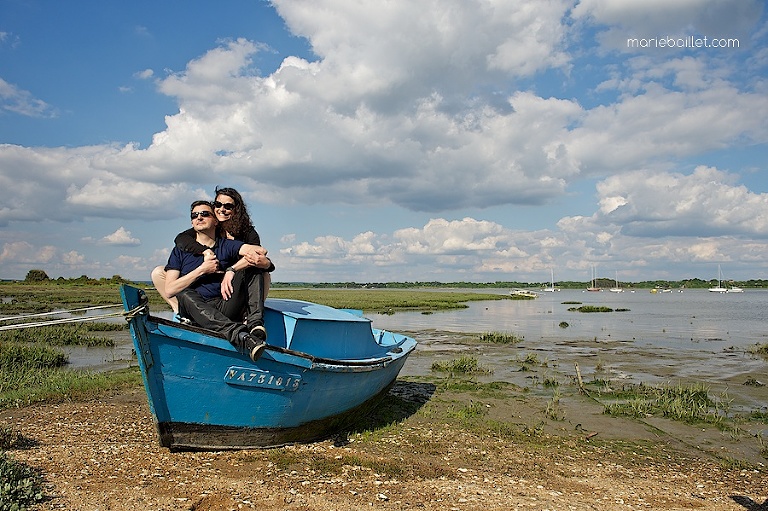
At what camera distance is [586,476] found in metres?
7.50

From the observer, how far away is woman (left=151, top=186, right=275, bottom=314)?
7.32m

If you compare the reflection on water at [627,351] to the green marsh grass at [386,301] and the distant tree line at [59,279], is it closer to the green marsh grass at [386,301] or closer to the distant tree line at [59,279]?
the green marsh grass at [386,301]

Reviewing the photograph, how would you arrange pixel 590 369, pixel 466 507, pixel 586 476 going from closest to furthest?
pixel 466 507
pixel 586 476
pixel 590 369

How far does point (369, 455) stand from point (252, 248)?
11.6ft

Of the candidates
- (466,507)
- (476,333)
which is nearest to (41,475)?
(466,507)

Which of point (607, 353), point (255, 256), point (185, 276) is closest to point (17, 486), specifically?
point (185, 276)

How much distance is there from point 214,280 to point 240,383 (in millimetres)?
1558

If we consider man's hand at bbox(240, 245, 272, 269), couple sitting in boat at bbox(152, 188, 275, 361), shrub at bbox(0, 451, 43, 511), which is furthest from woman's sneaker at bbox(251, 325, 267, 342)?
shrub at bbox(0, 451, 43, 511)

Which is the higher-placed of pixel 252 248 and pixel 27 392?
pixel 252 248

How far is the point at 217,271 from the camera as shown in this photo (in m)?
7.29

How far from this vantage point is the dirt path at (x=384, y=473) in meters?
6.09

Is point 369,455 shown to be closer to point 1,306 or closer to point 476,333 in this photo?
point 476,333

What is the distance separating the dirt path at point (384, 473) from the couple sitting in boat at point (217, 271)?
1.94 meters

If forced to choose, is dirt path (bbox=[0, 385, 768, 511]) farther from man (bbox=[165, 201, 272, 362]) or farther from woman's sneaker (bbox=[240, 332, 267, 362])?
man (bbox=[165, 201, 272, 362])
